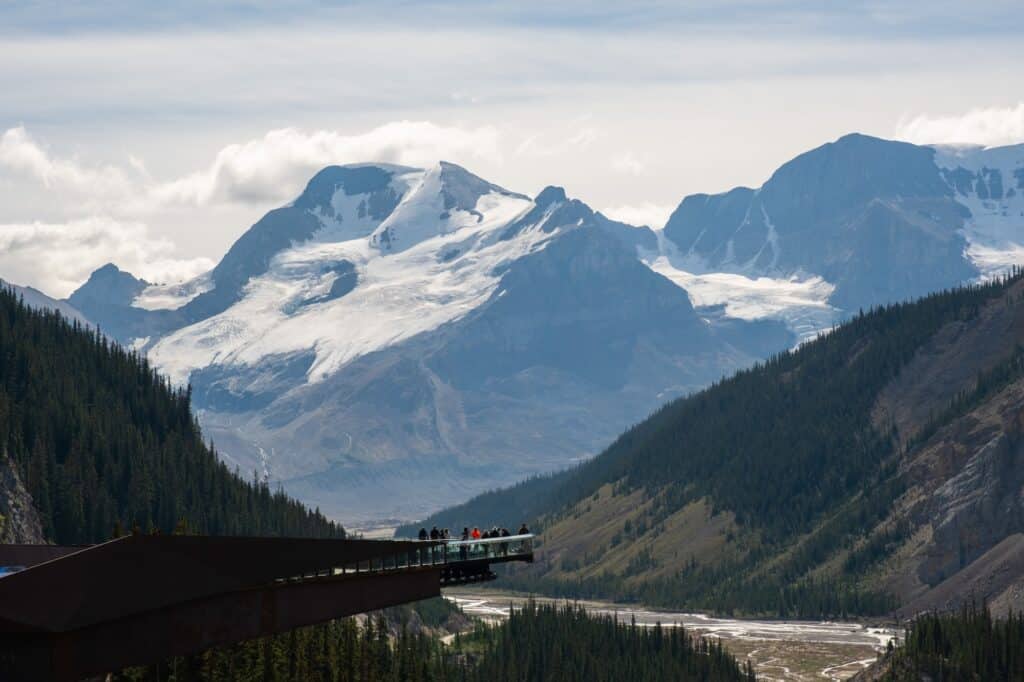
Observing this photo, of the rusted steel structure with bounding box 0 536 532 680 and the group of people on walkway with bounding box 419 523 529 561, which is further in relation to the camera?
the group of people on walkway with bounding box 419 523 529 561

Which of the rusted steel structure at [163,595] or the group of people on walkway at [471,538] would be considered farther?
the group of people on walkway at [471,538]

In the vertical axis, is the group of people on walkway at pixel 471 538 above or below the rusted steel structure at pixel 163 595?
above

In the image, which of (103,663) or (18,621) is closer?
(18,621)

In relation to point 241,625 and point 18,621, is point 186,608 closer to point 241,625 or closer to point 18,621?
point 241,625

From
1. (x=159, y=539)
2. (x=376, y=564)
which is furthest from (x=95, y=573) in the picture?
Result: (x=376, y=564)

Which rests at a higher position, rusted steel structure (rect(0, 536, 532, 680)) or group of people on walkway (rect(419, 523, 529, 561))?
group of people on walkway (rect(419, 523, 529, 561))

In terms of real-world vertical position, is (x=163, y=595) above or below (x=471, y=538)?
below

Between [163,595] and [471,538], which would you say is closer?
[163,595]

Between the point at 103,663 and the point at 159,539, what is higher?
the point at 159,539
